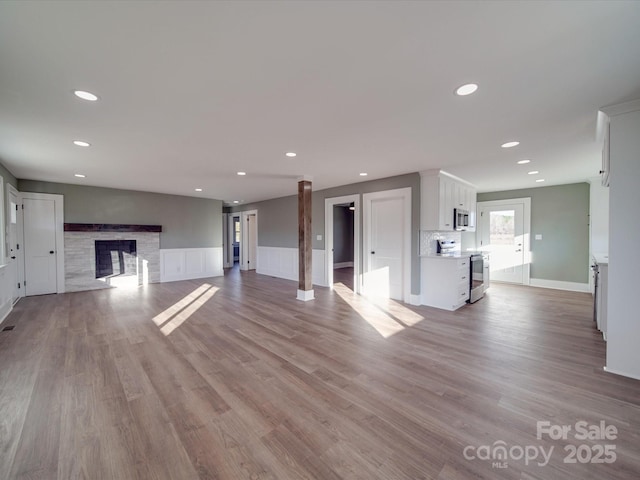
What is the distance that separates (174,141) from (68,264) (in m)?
5.27

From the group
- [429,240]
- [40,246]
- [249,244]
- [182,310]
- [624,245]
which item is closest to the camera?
[624,245]

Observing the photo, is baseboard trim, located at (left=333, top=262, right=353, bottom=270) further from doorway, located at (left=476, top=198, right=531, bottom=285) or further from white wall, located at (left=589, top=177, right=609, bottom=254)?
white wall, located at (left=589, top=177, right=609, bottom=254)

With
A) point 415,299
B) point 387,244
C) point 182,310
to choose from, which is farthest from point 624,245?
point 182,310

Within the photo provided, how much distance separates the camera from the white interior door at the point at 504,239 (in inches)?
267

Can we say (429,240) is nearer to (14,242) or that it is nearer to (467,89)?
(467,89)

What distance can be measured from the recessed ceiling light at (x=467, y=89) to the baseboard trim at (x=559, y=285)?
6.52m

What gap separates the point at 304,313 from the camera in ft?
14.5

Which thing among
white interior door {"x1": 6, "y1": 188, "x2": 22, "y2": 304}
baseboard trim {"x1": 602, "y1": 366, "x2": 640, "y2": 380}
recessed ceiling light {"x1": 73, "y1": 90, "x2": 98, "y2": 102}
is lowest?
baseboard trim {"x1": 602, "y1": 366, "x2": 640, "y2": 380}

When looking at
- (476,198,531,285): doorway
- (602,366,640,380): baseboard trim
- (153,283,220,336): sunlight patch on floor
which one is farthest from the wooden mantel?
(476,198,531,285): doorway

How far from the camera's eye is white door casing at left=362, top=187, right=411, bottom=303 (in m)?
5.14

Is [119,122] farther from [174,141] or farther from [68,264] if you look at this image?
[68,264]

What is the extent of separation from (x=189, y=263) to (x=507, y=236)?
30.0 feet

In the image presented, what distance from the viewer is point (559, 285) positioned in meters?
6.27

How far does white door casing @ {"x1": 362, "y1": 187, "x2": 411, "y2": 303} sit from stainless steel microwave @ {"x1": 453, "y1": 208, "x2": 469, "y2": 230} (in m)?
1.02
